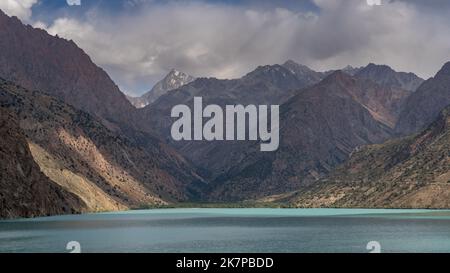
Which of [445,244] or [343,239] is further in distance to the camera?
[343,239]
